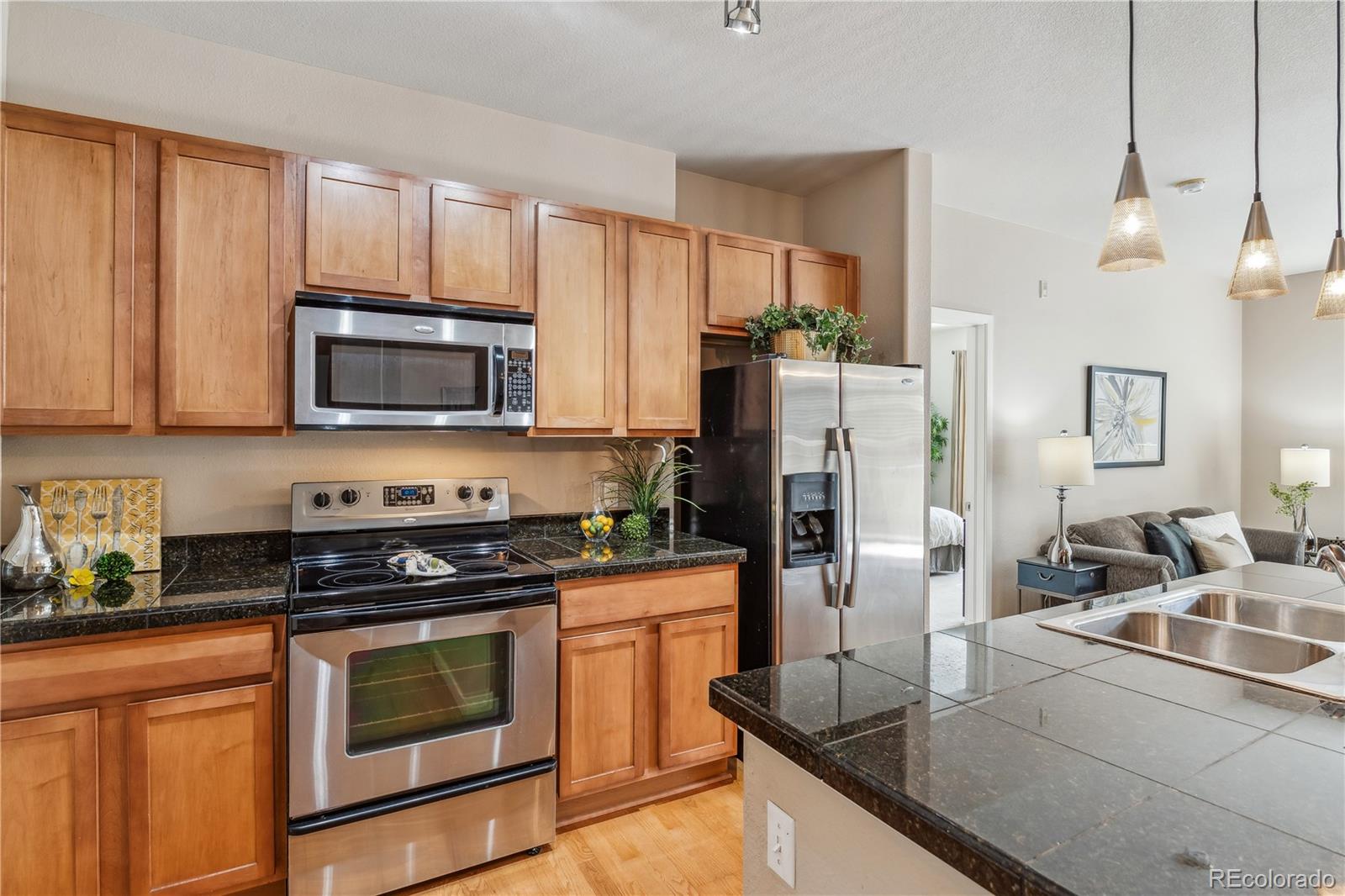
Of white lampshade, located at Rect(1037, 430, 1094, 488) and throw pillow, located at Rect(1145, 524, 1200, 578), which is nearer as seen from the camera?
white lampshade, located at Rect(1037, 430, 1094, 488)

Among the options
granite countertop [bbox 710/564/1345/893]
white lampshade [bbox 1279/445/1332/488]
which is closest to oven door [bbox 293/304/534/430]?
granite countertop [bbox 710/564/1345/893]

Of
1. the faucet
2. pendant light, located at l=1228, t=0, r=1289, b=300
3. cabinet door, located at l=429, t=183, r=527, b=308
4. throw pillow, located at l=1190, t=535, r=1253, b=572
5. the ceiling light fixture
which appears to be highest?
the ceiling light fixture

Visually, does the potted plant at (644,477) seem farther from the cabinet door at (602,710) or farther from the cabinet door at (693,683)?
the cabinet door at (602,710)

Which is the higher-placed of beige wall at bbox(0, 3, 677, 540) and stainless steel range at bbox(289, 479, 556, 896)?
beige wall at bbox(0, 3, 677, 540)

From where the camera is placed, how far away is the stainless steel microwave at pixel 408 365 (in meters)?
2.24

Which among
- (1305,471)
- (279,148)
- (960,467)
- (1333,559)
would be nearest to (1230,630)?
(1333,559)

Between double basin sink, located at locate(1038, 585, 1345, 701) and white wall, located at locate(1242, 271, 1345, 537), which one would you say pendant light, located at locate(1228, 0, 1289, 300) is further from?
white wall, located at locate(1242, 271, 1345, 537)

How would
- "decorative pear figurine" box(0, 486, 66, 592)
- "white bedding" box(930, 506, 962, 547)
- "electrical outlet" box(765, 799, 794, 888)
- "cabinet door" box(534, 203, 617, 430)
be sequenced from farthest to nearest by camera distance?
"white bedding" box(930, 506, 962, 547)
"cabinet door" box(534, 203, 617, 430)
"decorative pear figurine" box(0, 486, 66, 592)
"electrical outlet" box(765, 799, 794, 888)

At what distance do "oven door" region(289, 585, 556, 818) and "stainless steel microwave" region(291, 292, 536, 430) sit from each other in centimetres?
68

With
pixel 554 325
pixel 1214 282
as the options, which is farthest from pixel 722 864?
pixel 1214 282

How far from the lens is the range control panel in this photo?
8.12 ft

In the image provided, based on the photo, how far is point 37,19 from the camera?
86.6 inches

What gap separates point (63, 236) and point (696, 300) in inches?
84.6

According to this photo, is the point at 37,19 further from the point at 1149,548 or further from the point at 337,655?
the point at 1149,548
